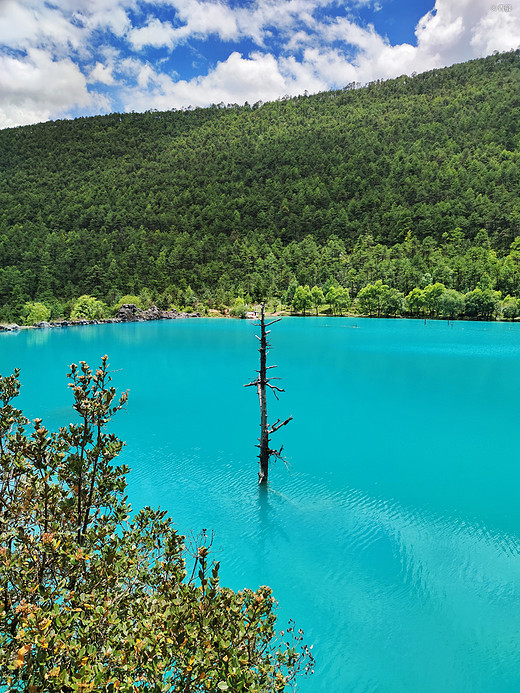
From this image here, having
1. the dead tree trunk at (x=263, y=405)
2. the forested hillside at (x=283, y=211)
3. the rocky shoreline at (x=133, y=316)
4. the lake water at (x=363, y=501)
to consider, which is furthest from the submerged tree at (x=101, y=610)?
the forested hillside at (x=283, y=211)

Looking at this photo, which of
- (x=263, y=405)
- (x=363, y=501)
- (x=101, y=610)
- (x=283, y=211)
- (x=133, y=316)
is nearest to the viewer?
(x=101, y=610)

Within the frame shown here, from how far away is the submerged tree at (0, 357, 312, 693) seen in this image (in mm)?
2863

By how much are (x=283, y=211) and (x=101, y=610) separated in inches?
6696

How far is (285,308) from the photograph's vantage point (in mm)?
112125

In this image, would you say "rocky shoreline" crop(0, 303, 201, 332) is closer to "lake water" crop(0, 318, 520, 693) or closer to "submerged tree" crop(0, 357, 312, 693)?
"lake water" crop(0, 318, 520, 693)

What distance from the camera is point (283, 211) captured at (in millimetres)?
164375

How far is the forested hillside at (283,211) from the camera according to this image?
4579 inches

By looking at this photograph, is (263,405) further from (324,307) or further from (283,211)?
(283,211)

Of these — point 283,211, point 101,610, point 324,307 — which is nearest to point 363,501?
point 101,610

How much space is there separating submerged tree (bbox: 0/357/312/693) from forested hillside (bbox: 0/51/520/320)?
10033cm

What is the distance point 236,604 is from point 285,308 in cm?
10934

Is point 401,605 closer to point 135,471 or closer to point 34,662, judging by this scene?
point 34,662

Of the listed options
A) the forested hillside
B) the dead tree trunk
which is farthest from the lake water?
the forested hillside

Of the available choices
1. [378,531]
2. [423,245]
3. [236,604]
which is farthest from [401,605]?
[423,245]
